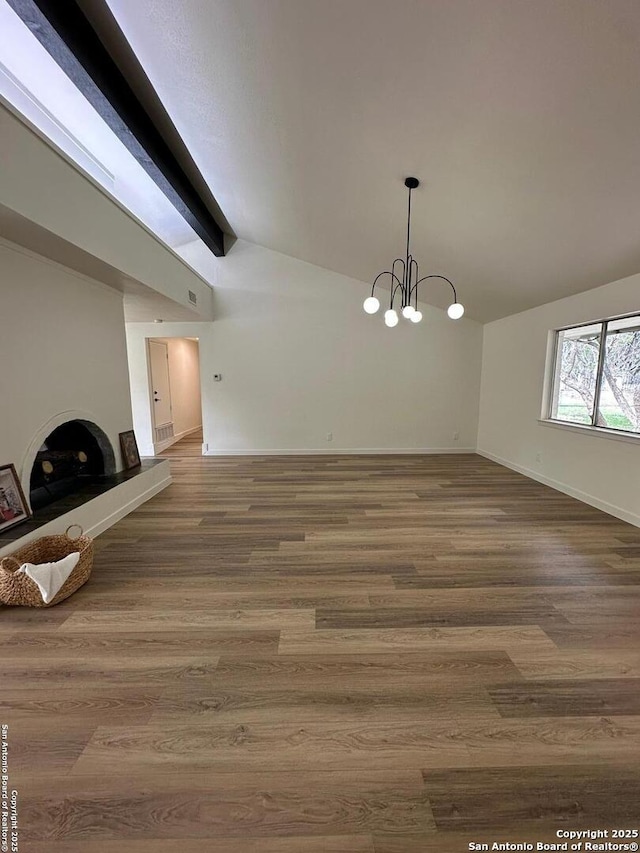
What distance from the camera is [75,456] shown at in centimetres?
376

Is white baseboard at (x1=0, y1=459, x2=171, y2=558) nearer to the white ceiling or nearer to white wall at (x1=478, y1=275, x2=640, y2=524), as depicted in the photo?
the white ceiling

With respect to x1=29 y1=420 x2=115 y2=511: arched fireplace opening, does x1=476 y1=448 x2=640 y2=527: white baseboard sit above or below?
below

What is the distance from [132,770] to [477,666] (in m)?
1.54

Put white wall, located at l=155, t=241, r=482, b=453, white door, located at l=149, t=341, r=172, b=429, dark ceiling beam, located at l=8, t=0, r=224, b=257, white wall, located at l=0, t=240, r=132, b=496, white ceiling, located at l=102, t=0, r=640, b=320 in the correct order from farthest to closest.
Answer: white door, located at l=149, t=341, r=172, b=429 < white wall, located at l=155, t=241, r=482, b=453 < white wall, located at l=0, t=240, r=132, b=496 < dark ceiling beam, located at l=8, t=0, r=224, b=257 < white ceiling, located at l=102, t=0, r=640, b=320

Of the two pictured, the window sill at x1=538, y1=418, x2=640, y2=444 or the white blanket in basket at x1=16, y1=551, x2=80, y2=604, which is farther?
the window sill at x1=538, y1=418, x2=640, y2=444

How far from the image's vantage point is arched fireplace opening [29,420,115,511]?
3.47 metres

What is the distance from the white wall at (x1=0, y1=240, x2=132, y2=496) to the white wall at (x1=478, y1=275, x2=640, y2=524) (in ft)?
17.4

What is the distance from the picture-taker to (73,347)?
321 centimetres

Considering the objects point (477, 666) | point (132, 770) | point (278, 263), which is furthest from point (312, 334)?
point (132, 770)

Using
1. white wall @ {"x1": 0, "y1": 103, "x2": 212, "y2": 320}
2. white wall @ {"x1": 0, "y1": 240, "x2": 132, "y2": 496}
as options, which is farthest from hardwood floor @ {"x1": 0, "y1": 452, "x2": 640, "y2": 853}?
white wall @ {"x1": 0, "y1": 103, "x2": 212, "y2": 320}

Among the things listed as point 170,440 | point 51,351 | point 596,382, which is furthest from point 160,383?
point 596,382

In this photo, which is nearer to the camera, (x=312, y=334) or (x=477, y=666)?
(x=477, y=666)

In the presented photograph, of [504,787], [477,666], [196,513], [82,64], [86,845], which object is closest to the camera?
[86,845]

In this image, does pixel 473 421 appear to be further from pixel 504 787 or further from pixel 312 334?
pixel 504 787
